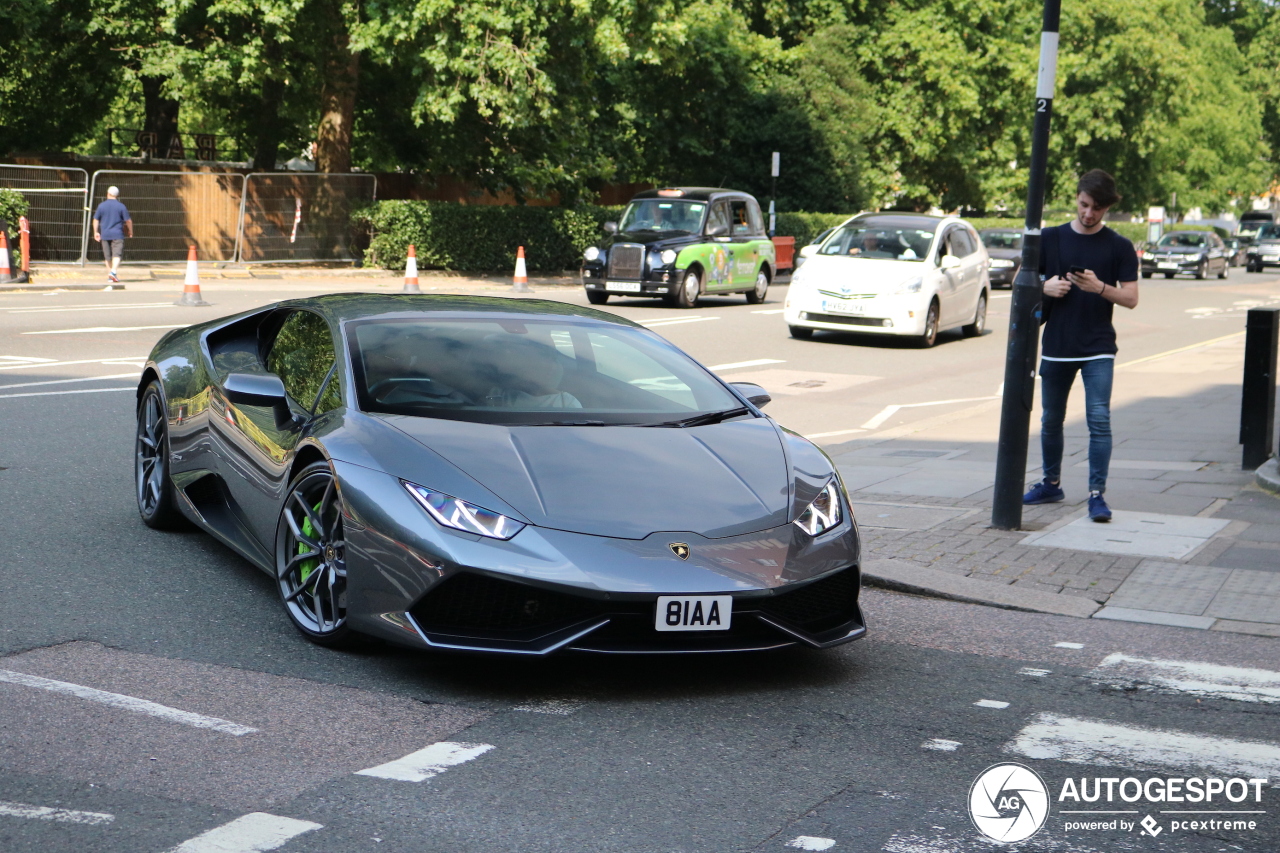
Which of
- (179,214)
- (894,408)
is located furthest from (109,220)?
(894,408)

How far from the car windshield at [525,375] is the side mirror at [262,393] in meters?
0.34

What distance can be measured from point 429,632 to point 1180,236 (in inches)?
1831

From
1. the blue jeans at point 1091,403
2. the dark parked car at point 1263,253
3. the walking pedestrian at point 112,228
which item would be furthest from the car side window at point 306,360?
the dark parked car at point 1263,253

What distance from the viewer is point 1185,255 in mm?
45812

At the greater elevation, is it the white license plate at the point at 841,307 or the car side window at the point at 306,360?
the car side window at the point at 306,360

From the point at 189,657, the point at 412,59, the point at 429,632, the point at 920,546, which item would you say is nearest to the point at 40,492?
the point at 189,657

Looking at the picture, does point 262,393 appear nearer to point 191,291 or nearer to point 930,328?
point 930,328

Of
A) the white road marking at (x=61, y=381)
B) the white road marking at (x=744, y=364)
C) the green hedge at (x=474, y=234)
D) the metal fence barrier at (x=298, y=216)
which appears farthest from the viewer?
the green hedge at (x=474, y=234)

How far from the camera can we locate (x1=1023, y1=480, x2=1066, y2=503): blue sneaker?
8.39 metres

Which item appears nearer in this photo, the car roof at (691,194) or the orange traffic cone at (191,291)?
the orange traffic cone at (191,291)

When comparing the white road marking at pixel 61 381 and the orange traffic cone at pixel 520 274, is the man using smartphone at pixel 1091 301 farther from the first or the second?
the orange traffic cone at pixel 520 274

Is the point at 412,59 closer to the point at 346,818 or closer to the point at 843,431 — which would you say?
the point at 843,431

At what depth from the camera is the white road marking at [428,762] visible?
3875 millimetres

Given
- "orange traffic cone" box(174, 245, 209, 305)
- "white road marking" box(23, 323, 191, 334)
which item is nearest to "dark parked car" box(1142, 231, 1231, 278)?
"orange traffic cone" box(174, 245, 209, 305)
